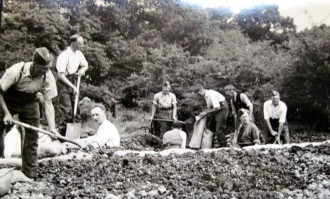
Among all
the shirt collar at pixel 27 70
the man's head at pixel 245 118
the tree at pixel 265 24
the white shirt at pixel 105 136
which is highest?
the tree at pixel 265 24

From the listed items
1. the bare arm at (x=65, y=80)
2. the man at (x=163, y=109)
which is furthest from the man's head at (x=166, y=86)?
the bare arm at (x=65, y=80)

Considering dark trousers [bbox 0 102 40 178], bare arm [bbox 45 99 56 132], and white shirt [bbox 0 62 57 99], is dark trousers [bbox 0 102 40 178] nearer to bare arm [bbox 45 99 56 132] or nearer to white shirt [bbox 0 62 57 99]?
white shirt [bbox 0 62 57 99]

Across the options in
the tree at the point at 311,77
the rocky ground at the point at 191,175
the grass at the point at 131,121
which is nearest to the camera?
the rocky ground at the point at 191,175

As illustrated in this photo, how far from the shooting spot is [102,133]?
3.96 meters

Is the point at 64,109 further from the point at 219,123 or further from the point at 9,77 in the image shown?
the point at 219,123

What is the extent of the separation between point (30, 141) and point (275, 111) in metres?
2.32

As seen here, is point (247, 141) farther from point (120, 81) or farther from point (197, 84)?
point (120, 81)

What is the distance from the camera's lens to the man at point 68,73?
3.98 metres

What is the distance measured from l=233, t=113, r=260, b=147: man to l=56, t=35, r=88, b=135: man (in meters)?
1.51

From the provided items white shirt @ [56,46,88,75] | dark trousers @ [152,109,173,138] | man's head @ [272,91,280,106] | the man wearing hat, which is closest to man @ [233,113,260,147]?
man's head @ [272,91,280,106]

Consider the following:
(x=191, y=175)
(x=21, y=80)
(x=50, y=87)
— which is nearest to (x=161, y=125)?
(x=50, y=87)

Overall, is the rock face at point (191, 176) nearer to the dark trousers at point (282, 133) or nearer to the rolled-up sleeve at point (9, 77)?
the rolled-up sleeve at point (9, 77)

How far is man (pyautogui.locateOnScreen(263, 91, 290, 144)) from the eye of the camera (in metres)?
4.39

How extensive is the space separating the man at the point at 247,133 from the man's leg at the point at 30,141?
2201 mm
